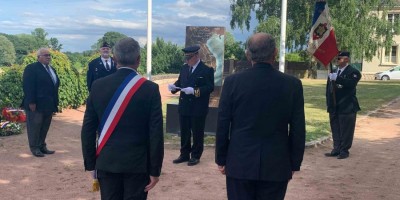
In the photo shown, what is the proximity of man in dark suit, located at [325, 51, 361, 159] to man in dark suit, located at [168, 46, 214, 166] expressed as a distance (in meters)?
2.33

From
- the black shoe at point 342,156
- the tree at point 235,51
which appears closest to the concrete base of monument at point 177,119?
the black shoe at point 342,156

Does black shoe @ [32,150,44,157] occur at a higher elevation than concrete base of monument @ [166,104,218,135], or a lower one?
lower

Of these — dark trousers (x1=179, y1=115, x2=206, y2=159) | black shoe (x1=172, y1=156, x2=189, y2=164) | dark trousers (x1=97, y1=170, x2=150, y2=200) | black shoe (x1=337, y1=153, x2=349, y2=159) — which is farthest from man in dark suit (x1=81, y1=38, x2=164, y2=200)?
black shoe (x1=337, y1=153, x2=349, y2=159)

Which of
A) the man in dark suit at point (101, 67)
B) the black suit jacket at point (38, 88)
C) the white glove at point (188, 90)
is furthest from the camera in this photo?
the man in dark suit at point (101, 67)

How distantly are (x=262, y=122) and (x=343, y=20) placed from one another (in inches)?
1199

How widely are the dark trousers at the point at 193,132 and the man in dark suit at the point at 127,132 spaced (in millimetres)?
3821

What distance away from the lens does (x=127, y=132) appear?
11.2 ft

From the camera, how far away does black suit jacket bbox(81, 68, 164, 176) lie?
11.1 feet

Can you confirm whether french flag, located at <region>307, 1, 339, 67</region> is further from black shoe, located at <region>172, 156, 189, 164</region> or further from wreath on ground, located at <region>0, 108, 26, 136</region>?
wreath on ground, located at <region>0, 108, 26, 136</region>

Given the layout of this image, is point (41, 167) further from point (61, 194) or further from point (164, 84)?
point (164, 84)

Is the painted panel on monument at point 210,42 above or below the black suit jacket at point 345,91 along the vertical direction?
above

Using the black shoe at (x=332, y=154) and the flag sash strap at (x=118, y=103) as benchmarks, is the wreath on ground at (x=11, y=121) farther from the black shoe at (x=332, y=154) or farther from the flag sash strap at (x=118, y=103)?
the flag sash strap at (x=118, y=103)

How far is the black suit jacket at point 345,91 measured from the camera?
7734 mm

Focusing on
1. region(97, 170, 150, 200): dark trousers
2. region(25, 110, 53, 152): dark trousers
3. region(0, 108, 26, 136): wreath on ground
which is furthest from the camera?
region(0, 108, 26, 136): wreath on ground
